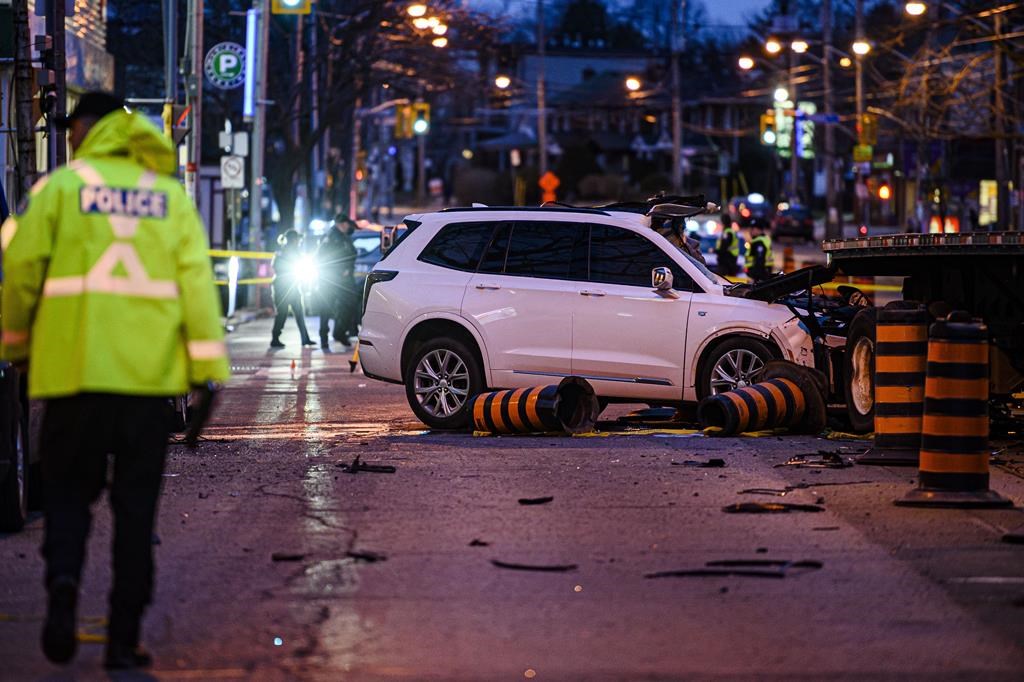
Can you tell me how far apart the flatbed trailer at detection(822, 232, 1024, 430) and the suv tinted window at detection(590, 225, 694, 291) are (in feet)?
4.41

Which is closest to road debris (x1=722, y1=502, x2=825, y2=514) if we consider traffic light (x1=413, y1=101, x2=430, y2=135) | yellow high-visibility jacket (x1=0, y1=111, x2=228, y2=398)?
yellow high-visibility jacket (x1=0, y1=111, x2=228, y2=398)

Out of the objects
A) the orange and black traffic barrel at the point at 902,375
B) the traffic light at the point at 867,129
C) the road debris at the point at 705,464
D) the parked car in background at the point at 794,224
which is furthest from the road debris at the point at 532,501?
the parked car in background at the point at 794,224

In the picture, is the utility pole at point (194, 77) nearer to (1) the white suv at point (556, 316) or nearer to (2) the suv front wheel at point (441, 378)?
(1) the white suv at point (556, 316)

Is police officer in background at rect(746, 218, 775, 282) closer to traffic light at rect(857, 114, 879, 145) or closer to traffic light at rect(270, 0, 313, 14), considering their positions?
traffic light at rect(270, 0, 313, 14)

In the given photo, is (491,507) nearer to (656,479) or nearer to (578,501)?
(578,501)

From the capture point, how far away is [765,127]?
59156 mm

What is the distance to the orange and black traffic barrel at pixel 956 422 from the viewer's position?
9.87 m

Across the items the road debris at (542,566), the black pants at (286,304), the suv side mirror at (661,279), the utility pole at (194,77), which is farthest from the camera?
the utility pole at (194,77)

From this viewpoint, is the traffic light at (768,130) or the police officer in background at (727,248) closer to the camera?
the police officer in background at (727,248)

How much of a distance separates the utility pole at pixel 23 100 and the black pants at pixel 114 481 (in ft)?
46.7

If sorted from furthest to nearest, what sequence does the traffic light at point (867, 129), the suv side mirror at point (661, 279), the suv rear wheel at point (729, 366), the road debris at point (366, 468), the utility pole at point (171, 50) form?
the traffic light at point (867, 129), the utility pole at point (171, 50), the suv rear wheel at point (729, 366), the suv side mirror at point (661, 279), the road debris at point (366, 468)

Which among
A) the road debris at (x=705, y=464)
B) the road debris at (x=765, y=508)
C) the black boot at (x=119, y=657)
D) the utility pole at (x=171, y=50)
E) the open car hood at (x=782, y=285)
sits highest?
the utility pole at (x=171, y=50)

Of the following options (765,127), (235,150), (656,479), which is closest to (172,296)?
(656,479)

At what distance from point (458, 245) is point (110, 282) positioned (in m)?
8.79
